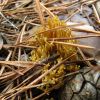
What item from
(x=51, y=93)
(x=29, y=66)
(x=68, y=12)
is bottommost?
(x=51, y=93)

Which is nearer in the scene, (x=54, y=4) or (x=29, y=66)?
(x=29, y=66)

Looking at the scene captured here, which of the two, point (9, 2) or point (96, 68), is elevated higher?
point (9, 2)

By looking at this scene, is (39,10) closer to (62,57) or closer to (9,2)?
(62,57)

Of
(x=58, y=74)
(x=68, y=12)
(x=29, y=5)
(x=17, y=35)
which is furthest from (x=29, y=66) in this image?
(x=29, y=5)

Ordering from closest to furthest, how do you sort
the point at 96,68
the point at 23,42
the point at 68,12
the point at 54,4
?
the point at 96,68
the point at 23,42
the point at 68,12
the point at 54,4

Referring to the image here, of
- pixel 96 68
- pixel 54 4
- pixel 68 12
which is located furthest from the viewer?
pixel 54 4

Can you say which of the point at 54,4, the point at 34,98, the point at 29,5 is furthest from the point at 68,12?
the point at 34,98
